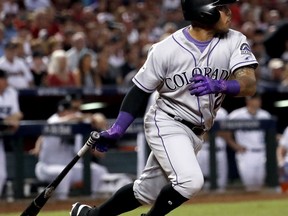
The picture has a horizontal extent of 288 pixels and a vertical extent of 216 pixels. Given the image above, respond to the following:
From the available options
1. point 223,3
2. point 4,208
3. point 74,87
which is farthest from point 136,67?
point 223,3

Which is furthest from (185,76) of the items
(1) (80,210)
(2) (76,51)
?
(2) (76,51)

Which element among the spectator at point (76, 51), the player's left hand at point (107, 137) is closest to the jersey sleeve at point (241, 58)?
the player's left hand at point (107, 137)

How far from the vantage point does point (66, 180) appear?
10648 millimetres

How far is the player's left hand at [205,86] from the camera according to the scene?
5305mm

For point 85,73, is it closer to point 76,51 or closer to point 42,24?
point 76,51

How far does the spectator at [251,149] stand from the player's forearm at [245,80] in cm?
602

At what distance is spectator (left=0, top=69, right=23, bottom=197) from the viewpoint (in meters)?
10.5

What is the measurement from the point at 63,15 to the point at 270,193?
209 inches

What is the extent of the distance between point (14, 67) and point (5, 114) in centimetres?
132

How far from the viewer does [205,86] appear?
5309 millimetres

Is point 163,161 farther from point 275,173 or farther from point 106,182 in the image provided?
point 275,173

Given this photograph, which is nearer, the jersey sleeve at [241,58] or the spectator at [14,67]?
the jersey sleeve at [241,58]

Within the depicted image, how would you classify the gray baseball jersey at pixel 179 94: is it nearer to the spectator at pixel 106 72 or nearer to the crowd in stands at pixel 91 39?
the crowd in stands at pixel 91 39

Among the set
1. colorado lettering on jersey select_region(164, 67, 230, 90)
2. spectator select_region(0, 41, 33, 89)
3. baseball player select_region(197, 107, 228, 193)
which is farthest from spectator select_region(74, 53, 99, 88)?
colorado lettering on jersey select_region(164, 67, 230, 90)
